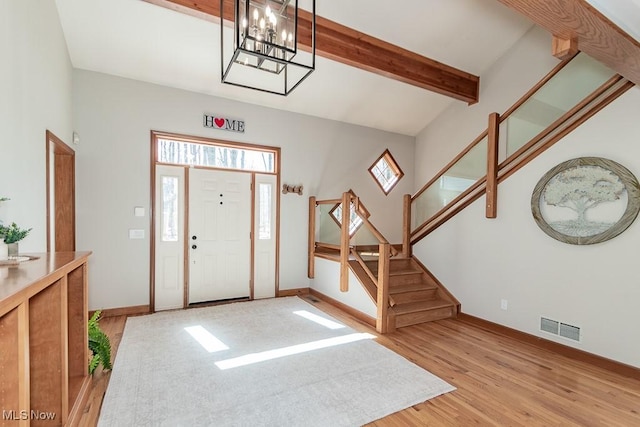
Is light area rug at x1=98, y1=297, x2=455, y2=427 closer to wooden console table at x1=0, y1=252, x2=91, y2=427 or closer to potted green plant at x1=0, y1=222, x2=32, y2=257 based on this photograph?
wooden console table at x1=0, y1=252, x2=91, y2=427

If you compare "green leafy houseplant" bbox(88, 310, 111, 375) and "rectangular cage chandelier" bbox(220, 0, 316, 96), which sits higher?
"rectangular cage chandelier" bbox(220, 0, 316, 96)

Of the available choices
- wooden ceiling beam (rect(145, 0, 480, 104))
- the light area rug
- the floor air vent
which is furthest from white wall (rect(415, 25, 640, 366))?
the light area rug

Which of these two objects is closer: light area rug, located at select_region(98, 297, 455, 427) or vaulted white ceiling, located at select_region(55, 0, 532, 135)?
light area rug, located at select_region(98, 297, 455, 427)

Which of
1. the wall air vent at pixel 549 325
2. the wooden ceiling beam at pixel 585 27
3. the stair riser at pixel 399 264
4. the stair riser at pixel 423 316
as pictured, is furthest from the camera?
the stair riser at pixel 399 264

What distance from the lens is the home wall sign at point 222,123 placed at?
4786 mm

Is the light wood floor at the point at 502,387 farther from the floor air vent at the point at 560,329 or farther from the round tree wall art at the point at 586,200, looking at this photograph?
the round tree wall art at the point at 586,200

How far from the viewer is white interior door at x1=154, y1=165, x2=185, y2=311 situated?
4539 mm

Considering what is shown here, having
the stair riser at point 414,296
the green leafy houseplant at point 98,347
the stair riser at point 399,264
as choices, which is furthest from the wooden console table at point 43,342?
the stair riser at point 399,264

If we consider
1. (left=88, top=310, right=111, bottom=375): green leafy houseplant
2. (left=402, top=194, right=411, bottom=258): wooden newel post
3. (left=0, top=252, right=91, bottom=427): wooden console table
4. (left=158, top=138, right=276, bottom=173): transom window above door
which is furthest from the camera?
(left=402, top=194, right=411, bottom=258): wooden newel post

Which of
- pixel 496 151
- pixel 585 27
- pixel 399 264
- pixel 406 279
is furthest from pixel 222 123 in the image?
pixel 585 27

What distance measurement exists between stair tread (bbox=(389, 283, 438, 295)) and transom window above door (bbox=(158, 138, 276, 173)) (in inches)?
111

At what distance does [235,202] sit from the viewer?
16.7ft

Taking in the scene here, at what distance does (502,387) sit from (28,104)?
180 inches

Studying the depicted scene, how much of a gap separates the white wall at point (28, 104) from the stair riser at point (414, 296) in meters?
4.11
